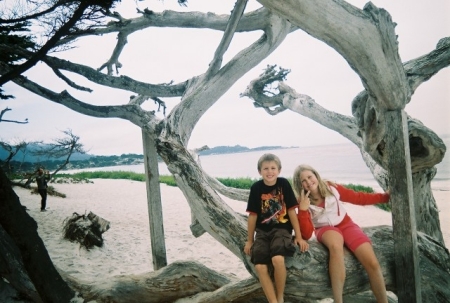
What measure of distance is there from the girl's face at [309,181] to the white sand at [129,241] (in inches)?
62.5

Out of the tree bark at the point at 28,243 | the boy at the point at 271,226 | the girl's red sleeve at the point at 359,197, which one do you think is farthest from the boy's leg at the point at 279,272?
the tree bark at the point at 28,243

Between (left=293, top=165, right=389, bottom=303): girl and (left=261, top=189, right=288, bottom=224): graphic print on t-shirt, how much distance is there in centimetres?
13

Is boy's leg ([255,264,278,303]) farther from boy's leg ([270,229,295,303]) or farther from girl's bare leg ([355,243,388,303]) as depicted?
girl's bare leg ([355,243,388,303])

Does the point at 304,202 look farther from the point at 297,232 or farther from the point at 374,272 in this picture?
the point at 374,272

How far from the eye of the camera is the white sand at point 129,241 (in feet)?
16.9

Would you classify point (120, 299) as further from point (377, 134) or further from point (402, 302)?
point (377, 134)

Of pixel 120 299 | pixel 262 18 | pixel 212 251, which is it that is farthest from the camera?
pixel 212 251

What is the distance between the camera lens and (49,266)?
1973 mm

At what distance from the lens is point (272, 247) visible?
1923 mm

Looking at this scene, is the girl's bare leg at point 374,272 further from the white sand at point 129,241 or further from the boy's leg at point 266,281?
the white sand at point 129,241

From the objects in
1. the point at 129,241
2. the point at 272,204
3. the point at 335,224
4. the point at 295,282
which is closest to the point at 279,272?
the point at 295,282

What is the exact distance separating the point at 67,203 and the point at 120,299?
10.3 metres

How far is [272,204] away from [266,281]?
0.52 m

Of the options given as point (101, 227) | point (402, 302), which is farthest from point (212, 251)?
point (402, 302)
